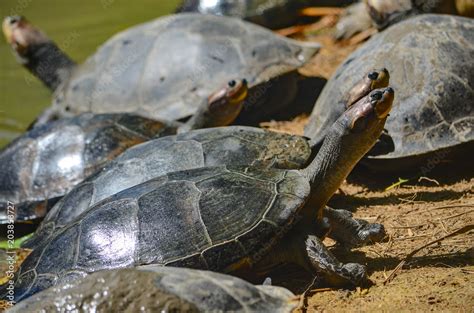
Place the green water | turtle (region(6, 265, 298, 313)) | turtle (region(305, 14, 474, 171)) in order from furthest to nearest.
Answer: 1. the green water
2. turtle (region(305, 14, 474, 171))
3. turtle (region(6, 265, 298, 313))

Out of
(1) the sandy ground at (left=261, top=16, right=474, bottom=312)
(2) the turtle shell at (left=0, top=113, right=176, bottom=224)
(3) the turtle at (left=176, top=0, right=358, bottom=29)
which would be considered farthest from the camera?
(3) the turtle at (left=176, top=0, right=358, bottom=29)

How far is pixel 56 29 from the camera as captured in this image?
14297 millimetres

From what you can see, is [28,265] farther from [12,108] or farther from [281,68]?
[12,108]

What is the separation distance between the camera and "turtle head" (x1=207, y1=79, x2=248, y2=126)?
21.6ft

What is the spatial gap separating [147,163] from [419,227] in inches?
78.0

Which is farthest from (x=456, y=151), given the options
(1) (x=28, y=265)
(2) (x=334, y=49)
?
(2) (x=334, y=49)

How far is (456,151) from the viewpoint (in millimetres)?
5238

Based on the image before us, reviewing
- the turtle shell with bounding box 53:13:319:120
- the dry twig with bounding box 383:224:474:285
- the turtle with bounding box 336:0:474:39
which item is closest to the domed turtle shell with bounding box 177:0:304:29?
the turtle shell with bounding box 53:13:319:120

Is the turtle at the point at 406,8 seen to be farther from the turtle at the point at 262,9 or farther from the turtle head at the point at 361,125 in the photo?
the turtle head at the point at 361,125

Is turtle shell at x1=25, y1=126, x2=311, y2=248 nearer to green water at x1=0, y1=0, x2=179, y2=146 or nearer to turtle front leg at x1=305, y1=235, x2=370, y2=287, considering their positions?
turtle front leg at x1=305, y1=235, x2=370, y2=287

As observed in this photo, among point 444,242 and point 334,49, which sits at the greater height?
point 444,242

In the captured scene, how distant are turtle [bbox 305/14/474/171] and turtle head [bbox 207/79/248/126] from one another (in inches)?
38.1

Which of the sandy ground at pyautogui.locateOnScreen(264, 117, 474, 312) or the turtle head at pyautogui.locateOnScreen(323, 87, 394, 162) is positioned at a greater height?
the turtle head at pyautogui.locateOnScreen(323, 87, 394, 162)

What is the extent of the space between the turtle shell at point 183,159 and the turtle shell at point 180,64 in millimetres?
2233
